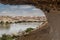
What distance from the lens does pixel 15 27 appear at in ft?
6.01

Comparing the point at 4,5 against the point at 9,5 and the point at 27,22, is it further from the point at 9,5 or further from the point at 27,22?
the point at 27,22

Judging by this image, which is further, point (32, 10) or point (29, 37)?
point (32, 10)

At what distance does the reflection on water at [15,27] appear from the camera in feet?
5.72

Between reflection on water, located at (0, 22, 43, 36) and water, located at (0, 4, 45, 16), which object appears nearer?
reflection on water, located at (0, 22, 43, 36)

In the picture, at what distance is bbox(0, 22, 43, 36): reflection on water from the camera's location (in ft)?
5.72

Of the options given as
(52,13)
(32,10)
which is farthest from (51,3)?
(32,10)

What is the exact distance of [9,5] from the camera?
7.70 feet

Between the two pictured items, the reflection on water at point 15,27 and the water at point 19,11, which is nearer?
the reflection on water at point 15,27

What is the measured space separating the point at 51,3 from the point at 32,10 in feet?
1.46

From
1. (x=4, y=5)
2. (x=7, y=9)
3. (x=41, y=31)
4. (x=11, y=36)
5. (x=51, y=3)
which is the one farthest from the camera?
(x=51, y=3)

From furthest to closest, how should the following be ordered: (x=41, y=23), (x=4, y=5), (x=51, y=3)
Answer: (x=51, y=3) < (x=4, y=5) < (x=41, y=23)

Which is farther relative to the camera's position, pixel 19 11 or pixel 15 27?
pixel 19 11

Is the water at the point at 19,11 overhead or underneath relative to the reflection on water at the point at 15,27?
overhead

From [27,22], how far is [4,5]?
1.57 ft
